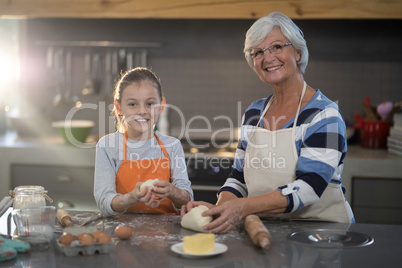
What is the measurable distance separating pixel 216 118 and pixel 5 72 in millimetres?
1570

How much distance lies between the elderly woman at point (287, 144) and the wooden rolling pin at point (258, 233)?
0.41 feet

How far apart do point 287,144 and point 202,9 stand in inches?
57.1

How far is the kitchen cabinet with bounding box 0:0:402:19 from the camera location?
287 centimetres

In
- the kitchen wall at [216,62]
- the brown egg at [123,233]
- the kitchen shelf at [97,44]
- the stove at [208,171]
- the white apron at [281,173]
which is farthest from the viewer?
the kitchen shelf at [97,44]

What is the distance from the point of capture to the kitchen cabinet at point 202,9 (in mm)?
2873

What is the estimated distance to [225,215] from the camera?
146 centimetres

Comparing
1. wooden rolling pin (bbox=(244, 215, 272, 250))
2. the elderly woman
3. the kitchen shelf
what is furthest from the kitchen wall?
wooden rolling pin (bbox=(244, 215, 272, 250))

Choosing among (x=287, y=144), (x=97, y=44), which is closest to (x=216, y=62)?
(x=97, y=44)

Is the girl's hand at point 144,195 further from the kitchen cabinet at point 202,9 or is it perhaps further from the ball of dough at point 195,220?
the kitchen cabinet at point 202,9

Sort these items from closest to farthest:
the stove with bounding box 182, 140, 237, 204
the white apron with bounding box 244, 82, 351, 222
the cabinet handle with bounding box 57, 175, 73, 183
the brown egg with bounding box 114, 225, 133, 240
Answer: the brown egg with bounding box 114, 225, 133, 240, the white apron with bounding box 244, 82, 351, 222, the stove with bounding box 182, 140, 237, 204, the cabinet handle with bounding box 57, 175, 73, 183

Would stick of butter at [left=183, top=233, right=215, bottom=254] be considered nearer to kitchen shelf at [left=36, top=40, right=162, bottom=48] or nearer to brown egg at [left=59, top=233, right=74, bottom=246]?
brown egg at [left=59, top=233, right=74, bottom=246]

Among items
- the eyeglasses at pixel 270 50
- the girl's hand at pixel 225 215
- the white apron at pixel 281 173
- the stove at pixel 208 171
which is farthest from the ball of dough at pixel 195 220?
the stove at pixel 208 171

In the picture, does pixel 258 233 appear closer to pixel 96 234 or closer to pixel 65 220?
pixel 96 234

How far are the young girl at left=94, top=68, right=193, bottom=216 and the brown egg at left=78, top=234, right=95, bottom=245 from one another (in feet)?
1.42
